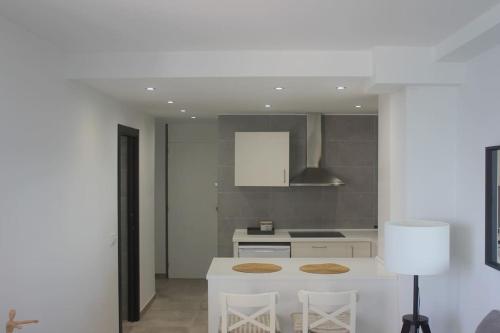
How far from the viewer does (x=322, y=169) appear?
19.1 ft

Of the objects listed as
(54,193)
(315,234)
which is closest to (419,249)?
(54,193)

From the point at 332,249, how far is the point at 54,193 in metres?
3.35

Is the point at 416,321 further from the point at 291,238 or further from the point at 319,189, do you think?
the point at 319,189

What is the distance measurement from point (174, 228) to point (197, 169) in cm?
99

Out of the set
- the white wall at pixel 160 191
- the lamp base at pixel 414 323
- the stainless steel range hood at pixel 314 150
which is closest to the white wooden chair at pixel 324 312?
the lamp base at pixel 414 323

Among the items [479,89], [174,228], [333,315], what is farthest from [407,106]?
[174,228]

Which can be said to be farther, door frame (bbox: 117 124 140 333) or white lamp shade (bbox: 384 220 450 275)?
door frame (bbox: 117 124 140 333)

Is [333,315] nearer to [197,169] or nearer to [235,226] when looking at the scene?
[235,226]

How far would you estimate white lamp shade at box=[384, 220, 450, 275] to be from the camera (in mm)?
2750

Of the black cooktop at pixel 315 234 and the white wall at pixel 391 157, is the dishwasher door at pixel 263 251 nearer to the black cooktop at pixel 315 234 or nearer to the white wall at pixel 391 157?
the black cooktop at pixel 315 234

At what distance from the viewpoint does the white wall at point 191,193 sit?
6961 mm

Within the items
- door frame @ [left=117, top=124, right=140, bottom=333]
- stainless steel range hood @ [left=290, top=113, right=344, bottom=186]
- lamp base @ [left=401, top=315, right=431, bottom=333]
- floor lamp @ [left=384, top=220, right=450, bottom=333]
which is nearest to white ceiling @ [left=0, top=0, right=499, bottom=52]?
floor lamp @ [left=384, top=220, right=450, bottom=333]

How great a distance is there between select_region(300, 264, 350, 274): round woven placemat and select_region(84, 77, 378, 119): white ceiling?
5.02ft

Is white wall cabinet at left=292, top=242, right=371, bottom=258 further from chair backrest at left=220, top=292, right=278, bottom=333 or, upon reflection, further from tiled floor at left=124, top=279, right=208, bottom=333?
chair backrest at left=220, top=292, right=278, bottom=333
